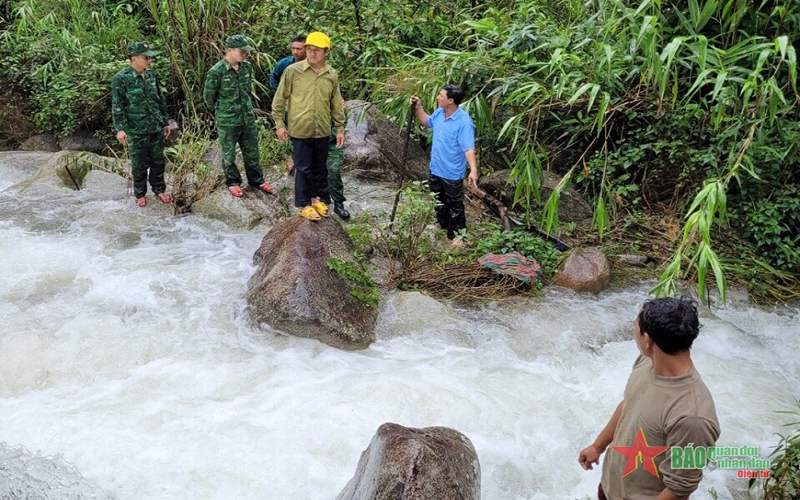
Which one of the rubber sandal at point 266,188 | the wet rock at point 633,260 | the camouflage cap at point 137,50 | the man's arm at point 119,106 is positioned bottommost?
the wet rock at point 633,260

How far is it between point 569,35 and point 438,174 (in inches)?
69.5

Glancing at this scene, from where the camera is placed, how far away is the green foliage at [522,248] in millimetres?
5723

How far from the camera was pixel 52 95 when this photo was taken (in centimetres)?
910

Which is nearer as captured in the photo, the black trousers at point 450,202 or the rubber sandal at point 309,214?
the rubber sandal at point 309,214

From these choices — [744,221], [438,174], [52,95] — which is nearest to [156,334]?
[438,174]

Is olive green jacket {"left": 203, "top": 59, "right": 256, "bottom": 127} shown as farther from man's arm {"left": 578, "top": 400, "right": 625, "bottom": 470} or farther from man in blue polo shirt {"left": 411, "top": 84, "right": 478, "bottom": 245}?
man's arm {"left": 578, "top": 400, "right": 625, "bottom": 470}

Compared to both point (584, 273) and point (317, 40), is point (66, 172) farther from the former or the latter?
point (584, 273)

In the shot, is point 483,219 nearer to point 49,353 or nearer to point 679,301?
point 49,353

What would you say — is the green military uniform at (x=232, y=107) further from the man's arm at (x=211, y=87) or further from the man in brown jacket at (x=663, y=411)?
the man in brown jacket at (x=663, y=411)

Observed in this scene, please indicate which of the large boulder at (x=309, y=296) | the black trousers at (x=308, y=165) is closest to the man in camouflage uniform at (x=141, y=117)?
the black trousers at (x=308, y=165)

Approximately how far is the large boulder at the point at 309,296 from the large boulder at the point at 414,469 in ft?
5.21

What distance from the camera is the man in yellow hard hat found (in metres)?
5.22

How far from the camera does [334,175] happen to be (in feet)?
20.6

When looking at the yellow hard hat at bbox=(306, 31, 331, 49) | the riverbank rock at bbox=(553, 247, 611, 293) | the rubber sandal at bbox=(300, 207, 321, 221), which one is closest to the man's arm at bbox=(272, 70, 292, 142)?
the yellow hard hat at bbox=(306, 31, 331, 49)
